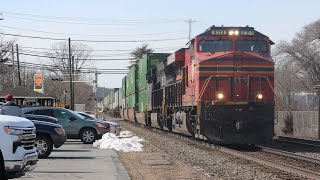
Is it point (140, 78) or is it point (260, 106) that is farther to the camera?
point (140, 78)

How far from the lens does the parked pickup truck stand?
9.05 metres

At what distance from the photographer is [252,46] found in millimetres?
21344

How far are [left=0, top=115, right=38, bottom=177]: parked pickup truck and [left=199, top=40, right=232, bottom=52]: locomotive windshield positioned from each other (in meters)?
12.4

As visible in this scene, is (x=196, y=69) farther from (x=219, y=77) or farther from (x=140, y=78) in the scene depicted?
(x=140, y=78)

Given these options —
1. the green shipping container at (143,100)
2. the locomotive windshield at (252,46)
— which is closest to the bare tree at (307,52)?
the green shipping container at (143,100)

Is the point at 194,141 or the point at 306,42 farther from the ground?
the point at 306,42

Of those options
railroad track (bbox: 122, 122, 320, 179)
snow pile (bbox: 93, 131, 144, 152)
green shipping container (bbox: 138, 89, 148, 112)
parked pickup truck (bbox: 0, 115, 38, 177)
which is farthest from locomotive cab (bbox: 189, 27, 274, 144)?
green shipping container (bbox: 138, 89, 148, 112)

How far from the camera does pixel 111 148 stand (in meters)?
21.0

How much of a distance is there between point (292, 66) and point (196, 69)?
5114 centimetres

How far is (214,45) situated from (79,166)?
915 centimetres

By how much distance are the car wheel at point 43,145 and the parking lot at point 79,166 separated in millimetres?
220

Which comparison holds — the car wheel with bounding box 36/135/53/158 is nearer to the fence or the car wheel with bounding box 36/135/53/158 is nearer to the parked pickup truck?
the parked pickup truck

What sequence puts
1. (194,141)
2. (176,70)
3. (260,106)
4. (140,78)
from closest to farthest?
1. (260,106)
2. (194,141)
3. (176,70)
4. (140,78)

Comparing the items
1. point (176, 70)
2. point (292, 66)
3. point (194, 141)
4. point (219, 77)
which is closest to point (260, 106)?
point (219, 77)
